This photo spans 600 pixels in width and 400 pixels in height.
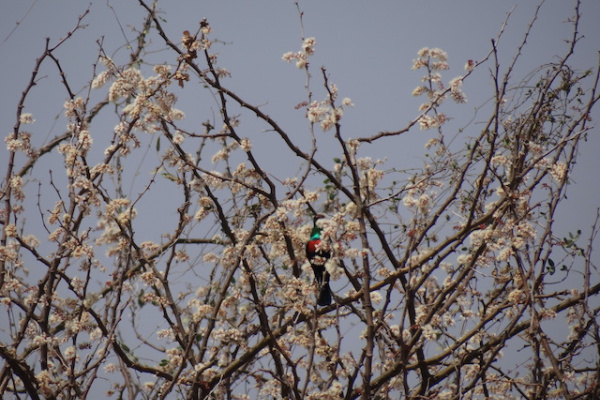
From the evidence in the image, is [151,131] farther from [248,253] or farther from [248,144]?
[248,253]

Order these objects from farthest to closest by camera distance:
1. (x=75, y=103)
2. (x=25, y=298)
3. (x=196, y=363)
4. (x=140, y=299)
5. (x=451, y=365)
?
1. (x=25, y=298)
2. (x=140, y=299)
3. (x=75, y=103)
4. (x=196, y=363)
5. (x=451, y=365)

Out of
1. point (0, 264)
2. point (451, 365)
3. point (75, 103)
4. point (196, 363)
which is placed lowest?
point (451, 365)

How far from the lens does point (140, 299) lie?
187 inches

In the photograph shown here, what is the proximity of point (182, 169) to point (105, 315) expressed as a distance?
103 cm

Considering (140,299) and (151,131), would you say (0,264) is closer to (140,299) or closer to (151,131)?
(140,299)

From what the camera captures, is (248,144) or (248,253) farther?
(248,253)

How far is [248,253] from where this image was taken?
418 cm

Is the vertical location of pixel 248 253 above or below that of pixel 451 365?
above

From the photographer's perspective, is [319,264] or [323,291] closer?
[319,264]

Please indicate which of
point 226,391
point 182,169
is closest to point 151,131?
point 182,169

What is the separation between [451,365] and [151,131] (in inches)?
86.1

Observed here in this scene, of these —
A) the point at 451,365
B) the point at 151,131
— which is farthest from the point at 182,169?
the point at 451,365

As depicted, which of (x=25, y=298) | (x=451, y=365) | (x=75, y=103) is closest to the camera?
(x=451, y=365)

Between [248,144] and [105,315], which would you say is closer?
[248,144]
